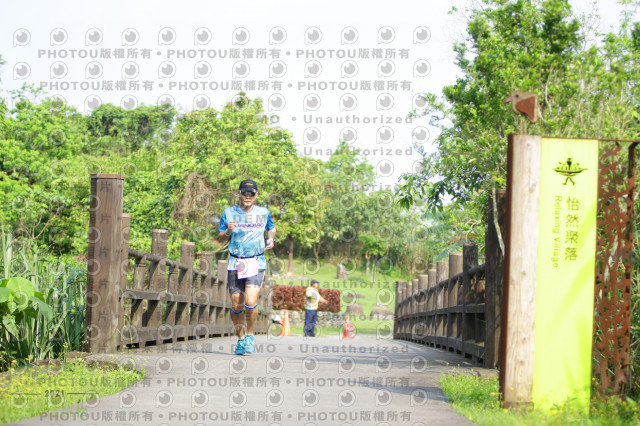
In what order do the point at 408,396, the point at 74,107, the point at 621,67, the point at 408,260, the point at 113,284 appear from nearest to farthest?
the point at 408,396
the point at 621,67
the point at 113,284
the point at 74,107
the point at 408,260

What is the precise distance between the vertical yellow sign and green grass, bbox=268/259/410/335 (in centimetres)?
3346

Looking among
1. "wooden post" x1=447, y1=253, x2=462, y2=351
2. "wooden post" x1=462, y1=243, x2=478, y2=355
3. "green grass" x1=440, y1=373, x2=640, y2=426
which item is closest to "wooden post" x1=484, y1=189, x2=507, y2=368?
"wooden post" x1=462, y1=243, x2=478, y2=355

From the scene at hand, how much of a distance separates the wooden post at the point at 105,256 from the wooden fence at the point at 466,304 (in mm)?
3527

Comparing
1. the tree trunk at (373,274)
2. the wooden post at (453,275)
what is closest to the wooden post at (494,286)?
the wooden post at (453,275)

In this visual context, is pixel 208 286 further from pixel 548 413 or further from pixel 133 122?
pixel 133 122

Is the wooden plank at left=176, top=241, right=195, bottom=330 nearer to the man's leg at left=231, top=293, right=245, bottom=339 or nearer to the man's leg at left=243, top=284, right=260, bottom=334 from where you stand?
the man's leg at left=231, top=293, right=245, bottom=339

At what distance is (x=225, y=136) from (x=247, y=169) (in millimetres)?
2023

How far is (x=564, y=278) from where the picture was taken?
486 centimetres

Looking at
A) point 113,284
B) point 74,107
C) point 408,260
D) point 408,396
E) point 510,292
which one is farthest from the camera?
point 408,260

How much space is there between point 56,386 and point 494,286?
4.03 metres

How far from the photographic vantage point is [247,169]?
2997 cm

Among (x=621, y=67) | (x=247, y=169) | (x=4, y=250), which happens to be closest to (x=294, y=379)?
(x=4, y=250)

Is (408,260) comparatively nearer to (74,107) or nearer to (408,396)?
(74,107)

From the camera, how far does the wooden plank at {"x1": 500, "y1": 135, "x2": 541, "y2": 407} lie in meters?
4.82
